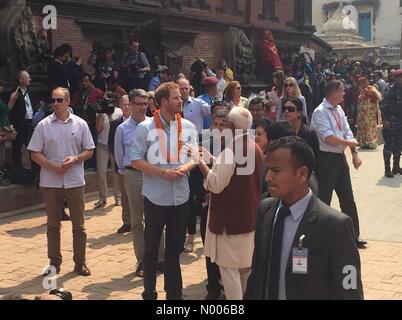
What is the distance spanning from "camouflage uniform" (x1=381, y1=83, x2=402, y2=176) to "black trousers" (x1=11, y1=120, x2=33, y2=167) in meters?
7.16

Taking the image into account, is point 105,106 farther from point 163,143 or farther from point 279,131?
point 279,131

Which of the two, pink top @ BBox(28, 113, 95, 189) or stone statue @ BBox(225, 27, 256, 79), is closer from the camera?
pink top @ BBox(28, 113, 95, 189)

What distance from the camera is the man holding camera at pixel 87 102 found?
11.1 meters

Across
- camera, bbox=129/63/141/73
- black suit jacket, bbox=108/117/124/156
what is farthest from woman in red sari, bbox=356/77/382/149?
black suit jacket, bbox=108/117/124/156

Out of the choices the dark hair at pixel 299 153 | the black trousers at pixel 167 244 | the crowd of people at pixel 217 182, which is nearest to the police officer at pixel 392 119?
the crowd of people at pixel 217 182

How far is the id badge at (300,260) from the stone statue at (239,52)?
61.5ft

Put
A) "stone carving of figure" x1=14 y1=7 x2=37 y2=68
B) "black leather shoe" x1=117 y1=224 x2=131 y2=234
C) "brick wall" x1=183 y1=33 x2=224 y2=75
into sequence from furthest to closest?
1. "brick wall" x1=183 y1=33 x2=224 y2=75
2. "stone carving of figure" x1=14 y1=7 x2=37 y2=68
3. "black leather shoe" x1=117 y1=224 x2=131 y2=234

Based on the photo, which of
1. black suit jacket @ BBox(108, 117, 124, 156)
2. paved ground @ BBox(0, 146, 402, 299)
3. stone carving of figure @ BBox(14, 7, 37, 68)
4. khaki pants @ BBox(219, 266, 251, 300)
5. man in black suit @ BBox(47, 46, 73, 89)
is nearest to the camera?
khaki pants @ BBox(219, 266, 251, 300)

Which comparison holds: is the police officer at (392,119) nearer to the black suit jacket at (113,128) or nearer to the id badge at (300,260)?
the black suit jacket at (113,128)

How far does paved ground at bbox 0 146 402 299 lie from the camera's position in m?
6.48

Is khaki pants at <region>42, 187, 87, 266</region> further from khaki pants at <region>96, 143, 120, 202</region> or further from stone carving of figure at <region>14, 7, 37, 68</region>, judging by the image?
stone carving of figure at <region>14, 7, 37, 68</region>

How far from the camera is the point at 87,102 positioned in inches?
441

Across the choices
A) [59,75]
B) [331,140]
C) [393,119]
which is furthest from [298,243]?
[393,119]
